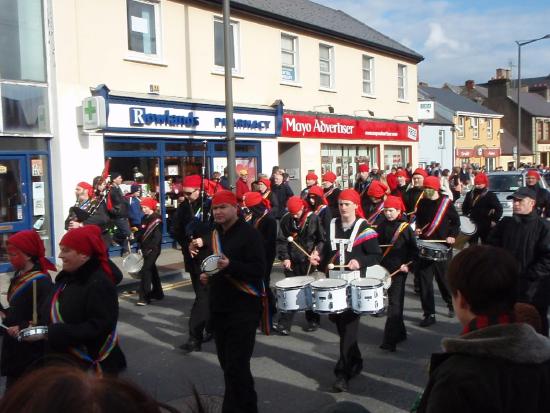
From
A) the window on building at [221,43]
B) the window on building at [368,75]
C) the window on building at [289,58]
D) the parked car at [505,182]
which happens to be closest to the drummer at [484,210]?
the window on building at [221,43]

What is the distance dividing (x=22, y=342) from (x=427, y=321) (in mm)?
5460

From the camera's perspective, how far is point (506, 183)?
20.2 m

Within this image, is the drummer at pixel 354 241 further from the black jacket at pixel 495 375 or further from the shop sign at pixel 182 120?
the shop sign at pixel 182 120

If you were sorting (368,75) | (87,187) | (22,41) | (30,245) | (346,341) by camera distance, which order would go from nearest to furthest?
(30,245) < (346,341) < (87,187) < (22,41) < (368,75)

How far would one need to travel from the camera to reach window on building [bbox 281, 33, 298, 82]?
19172mm

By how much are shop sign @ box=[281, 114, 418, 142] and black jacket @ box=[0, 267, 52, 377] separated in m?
15.0

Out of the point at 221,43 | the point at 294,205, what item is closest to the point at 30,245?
the point at 294,205

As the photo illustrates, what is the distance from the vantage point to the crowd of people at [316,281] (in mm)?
2189

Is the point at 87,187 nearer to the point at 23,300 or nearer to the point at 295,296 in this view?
the point at 295,296

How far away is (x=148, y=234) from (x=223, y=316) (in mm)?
4989

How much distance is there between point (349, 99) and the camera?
72.4ft

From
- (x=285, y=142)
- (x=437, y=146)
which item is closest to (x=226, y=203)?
(x=285, y=142)

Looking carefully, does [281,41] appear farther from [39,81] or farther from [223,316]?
[223,316]

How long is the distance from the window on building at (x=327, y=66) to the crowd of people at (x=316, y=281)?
35.5 ft
